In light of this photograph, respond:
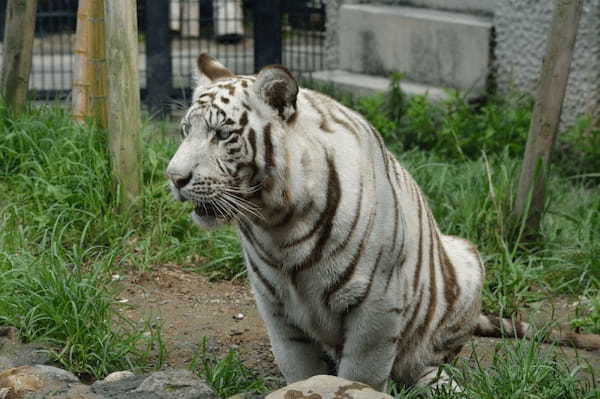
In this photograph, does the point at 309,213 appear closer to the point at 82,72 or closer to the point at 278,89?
the point at 278,89

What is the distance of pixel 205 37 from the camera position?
1077 cm

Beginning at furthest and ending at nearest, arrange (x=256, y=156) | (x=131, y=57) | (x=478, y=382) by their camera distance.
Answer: (x=131, y=57)
(x=478, y=382)
(x=256, y=156)

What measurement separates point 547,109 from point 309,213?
2398 mm

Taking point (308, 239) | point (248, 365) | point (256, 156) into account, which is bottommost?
point (248, 365)

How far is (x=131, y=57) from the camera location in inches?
230

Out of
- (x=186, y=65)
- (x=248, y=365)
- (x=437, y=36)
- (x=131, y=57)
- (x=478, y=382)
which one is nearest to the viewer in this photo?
(x=478, y=382)

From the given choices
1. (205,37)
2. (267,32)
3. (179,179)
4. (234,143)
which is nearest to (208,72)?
(234,143)

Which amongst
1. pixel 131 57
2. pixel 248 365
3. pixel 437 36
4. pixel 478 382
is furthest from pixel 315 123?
pixel 437 36

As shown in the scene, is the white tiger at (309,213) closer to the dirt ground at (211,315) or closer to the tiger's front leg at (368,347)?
the tiger's front leg at (368,347)

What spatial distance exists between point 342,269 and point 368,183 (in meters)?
0.33

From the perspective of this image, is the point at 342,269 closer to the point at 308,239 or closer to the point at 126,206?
the point at 308,239

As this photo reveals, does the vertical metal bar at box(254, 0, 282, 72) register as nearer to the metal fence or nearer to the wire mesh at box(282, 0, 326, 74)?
the metal fence

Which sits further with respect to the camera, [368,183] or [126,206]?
[126,206]

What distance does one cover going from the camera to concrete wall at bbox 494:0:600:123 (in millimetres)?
7855
